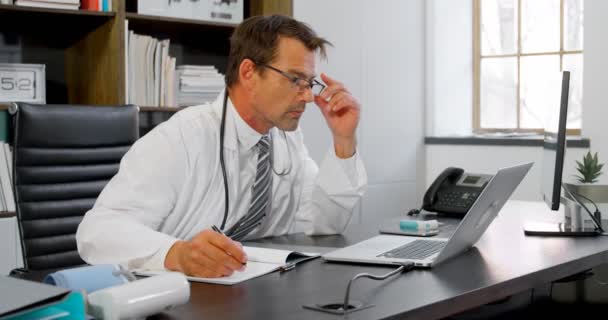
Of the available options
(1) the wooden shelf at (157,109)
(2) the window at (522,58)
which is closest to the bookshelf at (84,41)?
(1) the wooden shelf at (157,109)

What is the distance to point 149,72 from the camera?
3670mm

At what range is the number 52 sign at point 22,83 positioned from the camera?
3.29 metres

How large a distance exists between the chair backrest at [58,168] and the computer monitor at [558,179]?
1.30 m

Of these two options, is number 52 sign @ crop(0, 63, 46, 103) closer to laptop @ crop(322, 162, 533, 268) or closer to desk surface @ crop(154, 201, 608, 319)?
desk surface @ crop(154, 201, 608, 319)

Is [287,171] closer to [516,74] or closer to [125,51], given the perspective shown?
[125,51]

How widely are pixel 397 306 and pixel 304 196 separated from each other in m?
1.19

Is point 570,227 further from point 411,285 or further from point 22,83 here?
point 22,83

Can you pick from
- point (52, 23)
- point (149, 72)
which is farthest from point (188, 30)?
point (52, 23)

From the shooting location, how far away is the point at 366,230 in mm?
2248

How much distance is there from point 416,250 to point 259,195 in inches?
23.1

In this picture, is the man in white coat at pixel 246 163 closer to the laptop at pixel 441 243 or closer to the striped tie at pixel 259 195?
the striped tie at pixel 259 195

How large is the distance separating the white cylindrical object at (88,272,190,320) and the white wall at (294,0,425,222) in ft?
9.61

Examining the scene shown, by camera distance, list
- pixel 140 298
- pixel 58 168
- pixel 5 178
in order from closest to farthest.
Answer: pixel 140 298 → pixel 58 168 → pixel 5 178

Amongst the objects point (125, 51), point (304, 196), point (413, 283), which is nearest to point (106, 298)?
point (413, 283)
